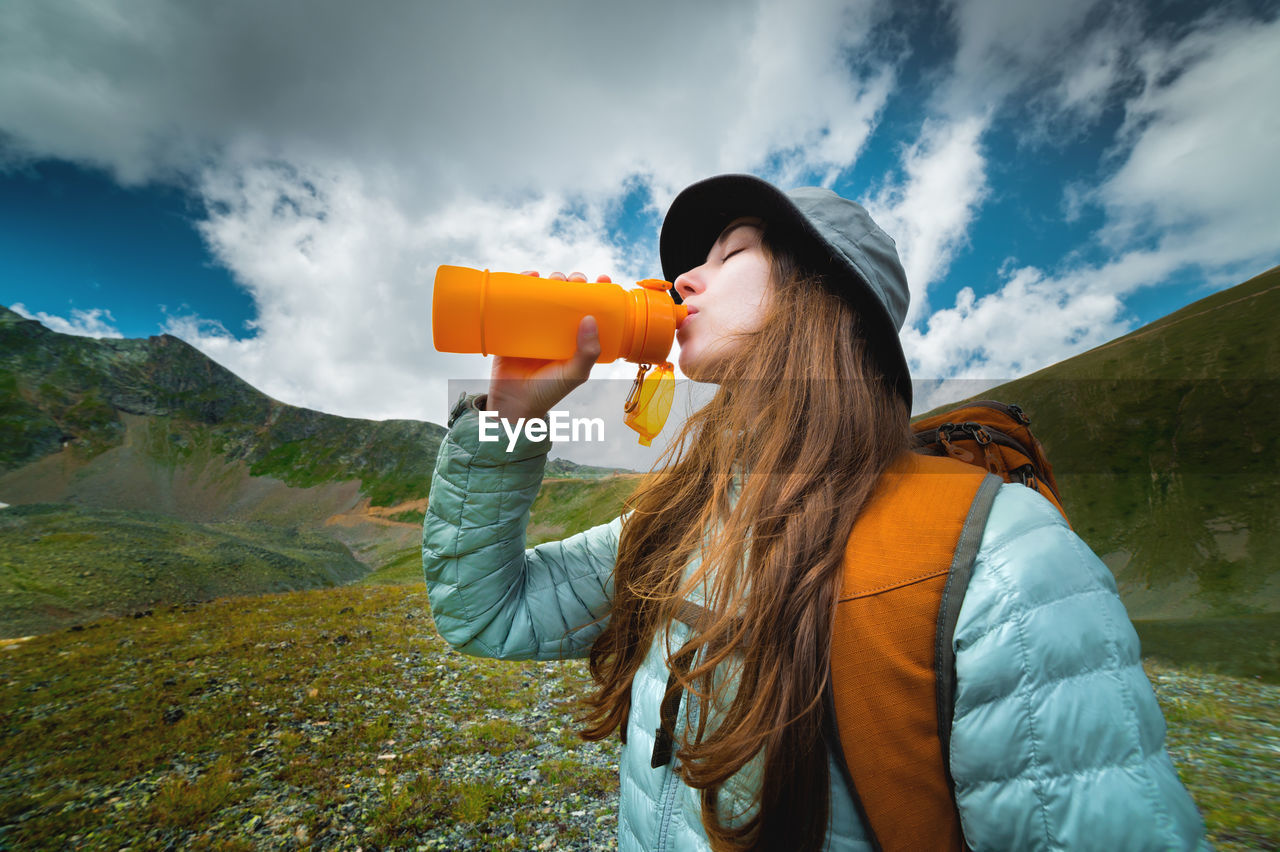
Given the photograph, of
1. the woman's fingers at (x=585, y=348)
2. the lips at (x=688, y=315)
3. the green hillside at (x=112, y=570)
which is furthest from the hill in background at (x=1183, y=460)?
the green hillside at (x=112, y=570)

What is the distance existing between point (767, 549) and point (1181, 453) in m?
64.8

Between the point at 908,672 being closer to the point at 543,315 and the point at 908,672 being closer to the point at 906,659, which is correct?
the point at 906,659

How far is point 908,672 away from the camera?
1.31m

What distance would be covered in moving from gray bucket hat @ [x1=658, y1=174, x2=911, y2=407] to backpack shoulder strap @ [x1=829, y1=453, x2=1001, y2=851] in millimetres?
863

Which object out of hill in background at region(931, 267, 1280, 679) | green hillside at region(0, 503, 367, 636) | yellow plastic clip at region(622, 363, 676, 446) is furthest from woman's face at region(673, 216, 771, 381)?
green hillside at region(0, 503, 367, 636)

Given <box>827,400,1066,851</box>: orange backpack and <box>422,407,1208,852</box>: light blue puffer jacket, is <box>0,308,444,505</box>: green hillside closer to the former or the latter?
<box>827,400,1066,851</box>: orange backpack

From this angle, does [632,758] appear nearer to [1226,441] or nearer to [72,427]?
[1226,441]

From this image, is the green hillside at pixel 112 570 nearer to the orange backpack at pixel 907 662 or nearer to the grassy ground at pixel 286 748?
the grassy ground at pixel 286 748

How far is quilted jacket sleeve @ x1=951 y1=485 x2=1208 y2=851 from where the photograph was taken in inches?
45.3

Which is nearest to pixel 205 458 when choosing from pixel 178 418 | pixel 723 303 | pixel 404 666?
pixel 178 418

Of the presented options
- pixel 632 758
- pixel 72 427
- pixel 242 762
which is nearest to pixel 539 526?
pixel 242 762

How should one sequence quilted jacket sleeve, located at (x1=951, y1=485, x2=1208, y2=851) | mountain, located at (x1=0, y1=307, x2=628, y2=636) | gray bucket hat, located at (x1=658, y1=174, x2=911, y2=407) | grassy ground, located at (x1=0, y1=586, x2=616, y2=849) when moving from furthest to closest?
mountain, located at (x1=0, y1=307, x2=628, y2=636), grassy ground, located at (x1=0, y1=586, x2=616, y2=849), gray bucket hat, located at (x1=658, y1=174, x2=911, y2=407), quilted jacket sleeve, located at (x1=951, y1=485, x2=1208, y2=851)

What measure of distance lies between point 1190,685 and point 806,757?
2082cm

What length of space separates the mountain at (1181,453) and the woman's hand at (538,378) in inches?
1784
